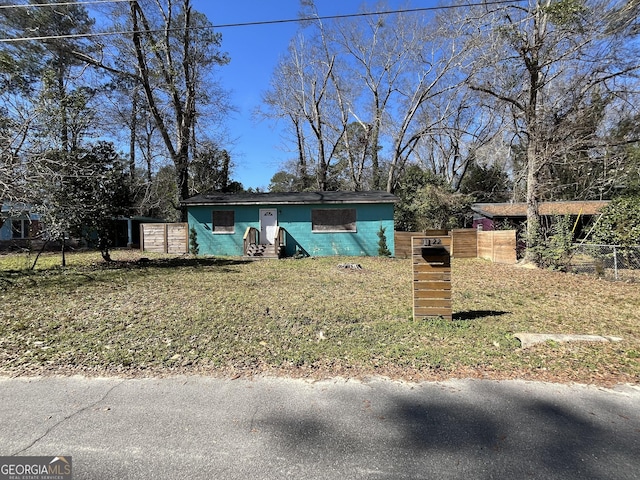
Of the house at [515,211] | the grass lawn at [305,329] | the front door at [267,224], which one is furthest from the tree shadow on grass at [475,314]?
the house at [515,211]

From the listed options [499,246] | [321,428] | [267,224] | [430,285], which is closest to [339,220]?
[267,224]

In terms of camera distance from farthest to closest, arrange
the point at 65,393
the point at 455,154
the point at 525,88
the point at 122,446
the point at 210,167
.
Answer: the point at 455,154, the point at 210,167, the point at 525,88, the point at 65,393, the point at 122,446

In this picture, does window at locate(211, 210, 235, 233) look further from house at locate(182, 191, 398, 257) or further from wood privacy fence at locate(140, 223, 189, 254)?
wood privacy fence at locate(140, 223, 189, 254)

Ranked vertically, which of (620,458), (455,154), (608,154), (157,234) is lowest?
(620,458)

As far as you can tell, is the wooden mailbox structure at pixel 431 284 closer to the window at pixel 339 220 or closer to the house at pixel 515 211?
the window at pixel 339 220

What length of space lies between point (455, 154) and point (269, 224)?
21361 millimetres

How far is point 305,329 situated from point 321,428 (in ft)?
7.37

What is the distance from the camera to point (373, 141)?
1048 inches

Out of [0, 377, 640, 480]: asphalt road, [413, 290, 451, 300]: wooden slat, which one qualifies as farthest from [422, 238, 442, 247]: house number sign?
[0, 377, 640, 480]: asphalt road

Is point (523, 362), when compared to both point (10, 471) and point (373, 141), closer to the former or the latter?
point (10, 471)

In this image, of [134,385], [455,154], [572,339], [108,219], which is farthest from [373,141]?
[134,385]

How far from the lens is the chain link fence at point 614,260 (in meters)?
8.92

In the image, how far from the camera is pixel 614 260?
8.95 metres

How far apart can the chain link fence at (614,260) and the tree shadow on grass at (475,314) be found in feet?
18.6
